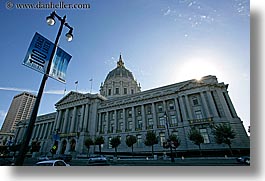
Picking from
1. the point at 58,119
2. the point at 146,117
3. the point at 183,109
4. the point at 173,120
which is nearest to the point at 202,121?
the point at 183,109

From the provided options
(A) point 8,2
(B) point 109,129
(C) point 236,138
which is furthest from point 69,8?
(B) point 109,129

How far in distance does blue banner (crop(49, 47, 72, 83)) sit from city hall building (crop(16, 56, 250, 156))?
15.4 meters

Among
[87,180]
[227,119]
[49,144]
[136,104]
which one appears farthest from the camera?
[49,144]

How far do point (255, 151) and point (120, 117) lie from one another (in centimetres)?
2931

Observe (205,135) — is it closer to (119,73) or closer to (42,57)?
(42,57)

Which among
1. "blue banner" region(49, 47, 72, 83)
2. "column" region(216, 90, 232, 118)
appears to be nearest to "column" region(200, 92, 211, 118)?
"column" region(216, 90, 232, 118)

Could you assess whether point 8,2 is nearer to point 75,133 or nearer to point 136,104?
point 136,104

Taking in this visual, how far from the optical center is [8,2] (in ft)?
27.0

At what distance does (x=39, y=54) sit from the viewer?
502 cm

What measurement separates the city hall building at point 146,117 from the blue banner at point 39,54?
637 inches

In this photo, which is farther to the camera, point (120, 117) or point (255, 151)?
point (120, 117)

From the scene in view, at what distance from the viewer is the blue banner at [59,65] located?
Answer: 520 centimetres

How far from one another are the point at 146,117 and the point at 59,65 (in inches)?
1075

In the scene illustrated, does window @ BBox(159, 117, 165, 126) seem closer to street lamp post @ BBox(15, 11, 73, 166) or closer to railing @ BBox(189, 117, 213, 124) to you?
railing @ BBox(189, 117, 213, 124)
